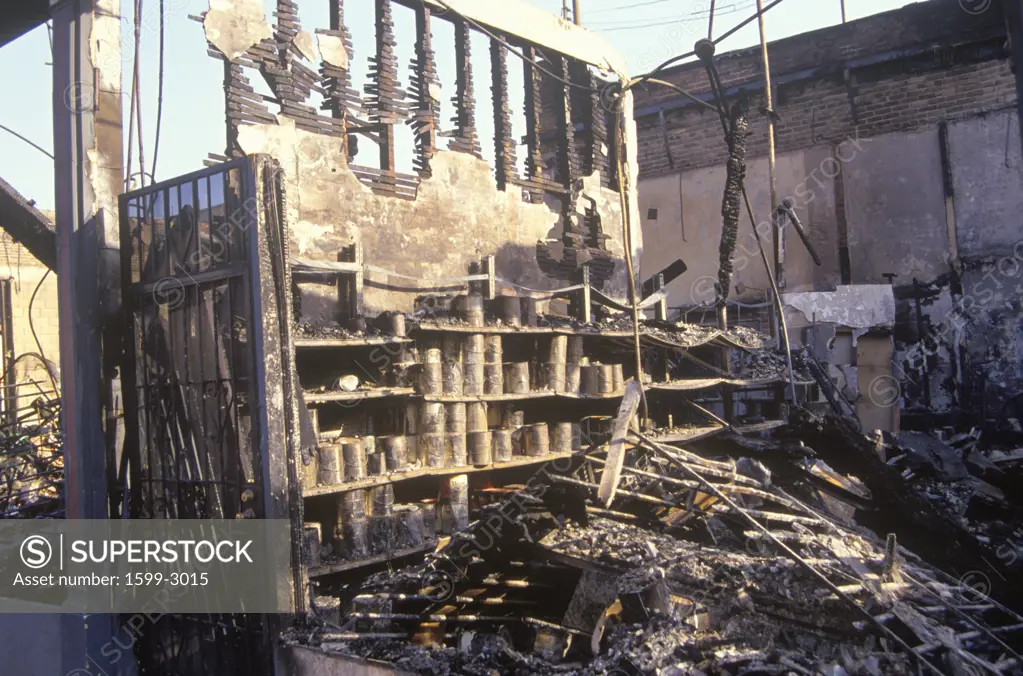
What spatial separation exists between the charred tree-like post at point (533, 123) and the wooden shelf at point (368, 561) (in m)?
5.43

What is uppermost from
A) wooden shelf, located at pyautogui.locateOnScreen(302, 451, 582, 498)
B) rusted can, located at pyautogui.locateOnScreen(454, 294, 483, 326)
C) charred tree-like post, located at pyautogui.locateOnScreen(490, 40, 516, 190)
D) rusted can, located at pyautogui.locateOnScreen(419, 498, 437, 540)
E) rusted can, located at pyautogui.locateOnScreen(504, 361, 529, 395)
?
charred tree-like post, located at pyautogui.locateOnScreen(490, 40, 516, 190)

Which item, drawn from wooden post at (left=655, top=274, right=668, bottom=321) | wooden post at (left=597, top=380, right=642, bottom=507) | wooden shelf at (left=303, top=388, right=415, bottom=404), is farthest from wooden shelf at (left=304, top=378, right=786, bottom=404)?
wooden post at (left=597, top=380, right=642, bottom=507)

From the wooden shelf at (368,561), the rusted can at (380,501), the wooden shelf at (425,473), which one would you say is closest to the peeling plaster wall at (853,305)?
the wooden shelf at (425,473)

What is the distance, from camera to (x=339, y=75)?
28.4 feet

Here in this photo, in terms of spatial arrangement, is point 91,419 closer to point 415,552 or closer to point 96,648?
point 96,648

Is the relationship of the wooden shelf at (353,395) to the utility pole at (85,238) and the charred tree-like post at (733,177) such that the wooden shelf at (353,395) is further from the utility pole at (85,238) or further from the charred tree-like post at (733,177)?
the charred tree-like post at (733,177)

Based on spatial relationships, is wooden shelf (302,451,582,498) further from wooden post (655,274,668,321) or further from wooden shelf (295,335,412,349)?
wooden post (655,274,668,321)

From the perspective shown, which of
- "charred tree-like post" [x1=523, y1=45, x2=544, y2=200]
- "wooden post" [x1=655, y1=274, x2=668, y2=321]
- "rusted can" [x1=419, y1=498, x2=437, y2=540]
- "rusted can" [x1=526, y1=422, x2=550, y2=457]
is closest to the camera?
"rusted can" [x1=419, y1=498, x2=437, y2=540]

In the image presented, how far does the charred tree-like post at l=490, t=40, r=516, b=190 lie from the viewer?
35.2 ft

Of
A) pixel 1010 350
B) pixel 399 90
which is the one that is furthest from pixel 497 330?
pixel 1010 350

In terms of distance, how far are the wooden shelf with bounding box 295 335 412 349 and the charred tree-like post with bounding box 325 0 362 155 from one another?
239 centimetres

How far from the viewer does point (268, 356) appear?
211 inches

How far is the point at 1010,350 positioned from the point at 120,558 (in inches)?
594

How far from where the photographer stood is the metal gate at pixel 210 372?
5391mm
